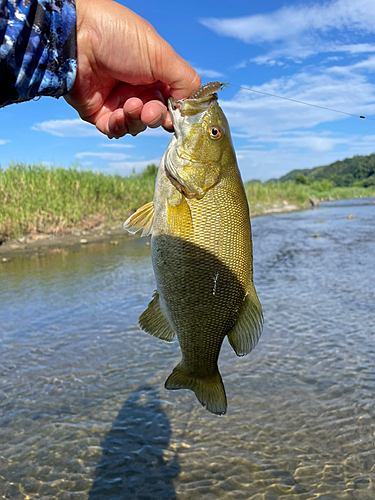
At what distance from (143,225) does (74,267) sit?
385 inches

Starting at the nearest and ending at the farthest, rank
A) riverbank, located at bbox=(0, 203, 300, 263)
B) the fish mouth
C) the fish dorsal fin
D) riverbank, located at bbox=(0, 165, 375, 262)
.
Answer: the fish mouth → the fish dorsal fin → riverbank, located at bbox=(0, 203, 300, 263) → riverbank, located at bbox=(0, 165, 375, 262)

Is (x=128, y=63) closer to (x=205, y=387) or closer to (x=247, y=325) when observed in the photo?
(x=247, y=325)

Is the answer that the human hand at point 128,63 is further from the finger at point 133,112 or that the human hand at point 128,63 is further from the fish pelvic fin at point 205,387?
the fish pelvic fin at point 205,387

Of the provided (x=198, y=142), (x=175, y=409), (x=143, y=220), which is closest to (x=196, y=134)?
(x=198, y=142)

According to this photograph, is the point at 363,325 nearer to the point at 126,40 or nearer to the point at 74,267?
the point at 126,40

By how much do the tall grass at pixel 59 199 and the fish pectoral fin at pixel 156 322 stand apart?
14.6 m

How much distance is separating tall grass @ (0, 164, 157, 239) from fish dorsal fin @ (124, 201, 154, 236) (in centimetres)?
1457

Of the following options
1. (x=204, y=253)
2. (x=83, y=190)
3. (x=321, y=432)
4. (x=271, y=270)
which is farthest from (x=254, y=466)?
(x=83, y=190)

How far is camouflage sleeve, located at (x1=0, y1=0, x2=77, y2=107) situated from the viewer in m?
2.13

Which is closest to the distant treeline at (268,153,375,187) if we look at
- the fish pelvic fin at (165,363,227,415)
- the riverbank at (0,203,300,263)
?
the riverbank at (0,203,300,263)

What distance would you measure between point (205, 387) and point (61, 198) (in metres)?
16.4

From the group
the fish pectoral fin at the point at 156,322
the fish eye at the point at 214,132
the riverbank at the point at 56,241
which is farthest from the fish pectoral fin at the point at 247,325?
the riverbank at the point at 56,241

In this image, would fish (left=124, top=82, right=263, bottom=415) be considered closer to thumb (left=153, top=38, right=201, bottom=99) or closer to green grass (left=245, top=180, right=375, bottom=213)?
thumb (left=153, top=38, right=201, bottom=99)

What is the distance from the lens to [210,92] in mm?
2361
